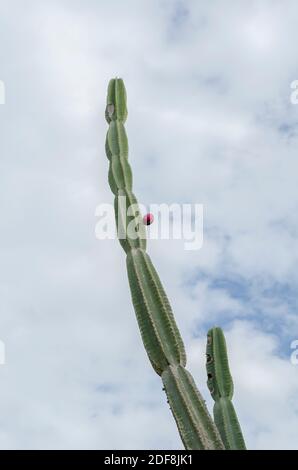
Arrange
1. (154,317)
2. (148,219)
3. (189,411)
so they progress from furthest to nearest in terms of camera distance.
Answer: (148,219), (154,317), (189,411)

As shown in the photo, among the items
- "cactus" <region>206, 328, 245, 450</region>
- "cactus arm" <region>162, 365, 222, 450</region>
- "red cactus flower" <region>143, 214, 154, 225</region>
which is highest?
"red cactus flower" <region>143, 214, 154, 225</region>

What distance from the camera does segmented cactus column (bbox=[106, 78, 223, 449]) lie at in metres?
5.86

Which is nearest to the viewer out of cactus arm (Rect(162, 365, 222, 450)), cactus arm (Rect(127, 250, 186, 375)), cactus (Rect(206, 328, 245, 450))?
cactus arm (Rect(162, 365, 222, 450))

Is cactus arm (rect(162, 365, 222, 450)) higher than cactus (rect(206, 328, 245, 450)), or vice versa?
cactus (rect(206, 328, 245, 450))

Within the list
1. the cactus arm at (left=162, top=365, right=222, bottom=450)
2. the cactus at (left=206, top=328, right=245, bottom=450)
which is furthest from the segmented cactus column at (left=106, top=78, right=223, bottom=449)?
the cactus at (left=206, top=328, right=245, bottom=450)

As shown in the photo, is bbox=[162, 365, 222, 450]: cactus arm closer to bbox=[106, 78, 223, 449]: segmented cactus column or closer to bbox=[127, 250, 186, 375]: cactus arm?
bbox=[106, 78, 223, 449]: segmented cactus column

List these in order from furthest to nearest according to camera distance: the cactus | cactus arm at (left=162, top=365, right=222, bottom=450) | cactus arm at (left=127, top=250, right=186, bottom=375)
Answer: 1. the cactus
2. cactus arm at (left=127, top=250, right=186, bottom=375)
3. cactus arm at (left=162, top=365, right=222, bottom=450)

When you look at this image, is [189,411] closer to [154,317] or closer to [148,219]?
[154,317]

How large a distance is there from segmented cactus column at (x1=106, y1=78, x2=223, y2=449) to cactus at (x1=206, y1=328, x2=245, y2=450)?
Answer: 0.86m

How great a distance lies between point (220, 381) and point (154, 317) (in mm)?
1146

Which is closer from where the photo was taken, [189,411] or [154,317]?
[189,411]

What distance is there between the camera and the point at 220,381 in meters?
7.00

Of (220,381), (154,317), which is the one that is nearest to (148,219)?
(154,317)
